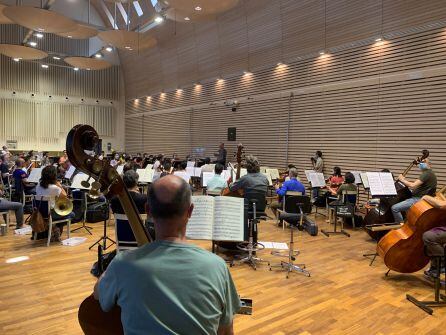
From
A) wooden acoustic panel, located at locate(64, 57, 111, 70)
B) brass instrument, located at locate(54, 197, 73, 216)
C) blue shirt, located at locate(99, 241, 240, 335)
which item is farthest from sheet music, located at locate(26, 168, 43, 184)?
blue shirt, located at locate(99, 241, 240, 335)

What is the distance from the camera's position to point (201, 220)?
171 inches

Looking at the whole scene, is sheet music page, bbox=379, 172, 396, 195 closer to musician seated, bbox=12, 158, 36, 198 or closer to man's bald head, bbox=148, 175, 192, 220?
man's bald head, bbox=148, 175, 192, 220

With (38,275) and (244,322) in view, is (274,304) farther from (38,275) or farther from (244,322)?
(38,275)

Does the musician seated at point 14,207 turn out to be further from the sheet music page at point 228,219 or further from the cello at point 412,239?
the cello at point 412,239

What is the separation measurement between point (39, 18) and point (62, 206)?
6081 mm

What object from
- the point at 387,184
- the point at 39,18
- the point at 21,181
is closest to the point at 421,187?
the point at 387,184

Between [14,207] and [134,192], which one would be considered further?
[14,207]

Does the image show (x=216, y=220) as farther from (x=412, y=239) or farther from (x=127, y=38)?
(x=127, y=38)

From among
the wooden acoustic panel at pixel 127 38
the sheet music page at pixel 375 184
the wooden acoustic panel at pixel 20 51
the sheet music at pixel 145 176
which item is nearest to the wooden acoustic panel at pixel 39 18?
the wooden acoustic panel at pixel 127 38

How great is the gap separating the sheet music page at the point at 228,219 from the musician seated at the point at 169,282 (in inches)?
118

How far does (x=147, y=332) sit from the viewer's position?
1.22m

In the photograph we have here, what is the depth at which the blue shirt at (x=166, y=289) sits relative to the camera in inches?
48.1

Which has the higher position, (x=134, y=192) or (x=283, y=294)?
(x=134, y=192)

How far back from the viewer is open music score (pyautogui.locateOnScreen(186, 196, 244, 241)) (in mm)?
4320
